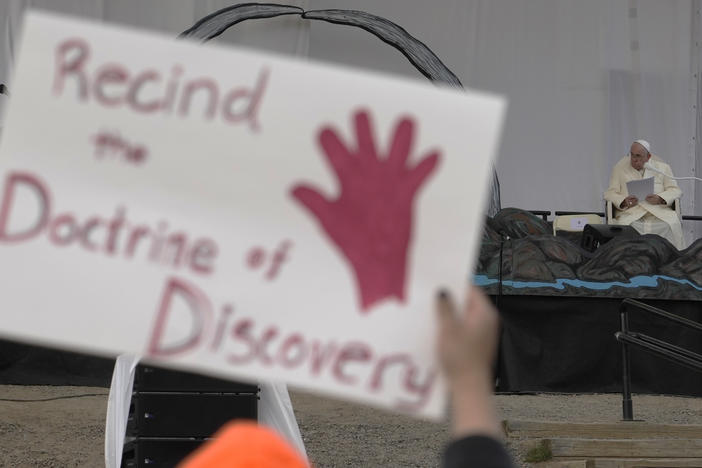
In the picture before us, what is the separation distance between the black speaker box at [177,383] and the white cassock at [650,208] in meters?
5.96

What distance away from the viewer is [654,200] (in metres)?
10.5

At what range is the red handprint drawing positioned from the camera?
5.31ft

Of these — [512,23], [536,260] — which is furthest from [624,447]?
[512,23]

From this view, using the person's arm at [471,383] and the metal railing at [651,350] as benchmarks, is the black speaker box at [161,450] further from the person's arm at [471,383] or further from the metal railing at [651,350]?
the person's arm at [471,383]

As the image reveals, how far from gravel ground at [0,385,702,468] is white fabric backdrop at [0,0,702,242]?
4.69 meters

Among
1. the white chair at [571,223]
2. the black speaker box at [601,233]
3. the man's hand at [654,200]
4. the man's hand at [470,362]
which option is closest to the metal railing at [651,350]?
the black speaker box at [601,233]

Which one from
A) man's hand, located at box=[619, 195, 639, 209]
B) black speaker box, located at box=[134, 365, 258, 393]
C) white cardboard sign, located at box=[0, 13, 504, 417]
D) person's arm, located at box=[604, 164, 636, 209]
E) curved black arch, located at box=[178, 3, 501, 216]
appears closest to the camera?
white cardboard sign, located at box=[0, 13, 504, 417]

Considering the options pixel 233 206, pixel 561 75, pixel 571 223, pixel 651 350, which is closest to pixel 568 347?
pixel 651 350

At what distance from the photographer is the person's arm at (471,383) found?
1.33 m

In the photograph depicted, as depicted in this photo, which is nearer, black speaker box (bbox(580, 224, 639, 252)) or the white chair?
black speaker box (bbox(580, 224, 639, 252))

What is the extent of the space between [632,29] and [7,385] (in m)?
7.91

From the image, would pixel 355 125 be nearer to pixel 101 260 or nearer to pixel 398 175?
pixel 398 175

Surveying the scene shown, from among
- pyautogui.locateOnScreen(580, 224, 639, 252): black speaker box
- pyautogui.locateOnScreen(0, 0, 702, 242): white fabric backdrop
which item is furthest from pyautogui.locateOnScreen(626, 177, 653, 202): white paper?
pyautogui.locateOnScreen(0, 0, 702, 242): white fabric backdrop

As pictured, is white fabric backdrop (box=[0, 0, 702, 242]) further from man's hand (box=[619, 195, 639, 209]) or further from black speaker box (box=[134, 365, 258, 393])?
black speaker box (box=[134, 365, 258, 393])
